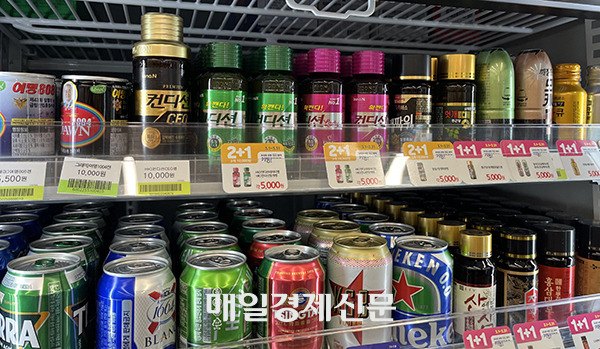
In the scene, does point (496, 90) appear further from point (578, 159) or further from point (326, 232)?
point (326, 232)

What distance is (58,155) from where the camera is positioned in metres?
0.92

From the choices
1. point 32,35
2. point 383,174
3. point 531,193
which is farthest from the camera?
point 531,193

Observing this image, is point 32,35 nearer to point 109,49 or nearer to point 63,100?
point 109,49

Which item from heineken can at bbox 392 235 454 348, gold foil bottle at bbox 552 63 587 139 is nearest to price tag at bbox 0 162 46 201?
heineken can at bbox 392 235 454 348

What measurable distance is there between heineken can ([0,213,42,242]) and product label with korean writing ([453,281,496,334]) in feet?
3.54

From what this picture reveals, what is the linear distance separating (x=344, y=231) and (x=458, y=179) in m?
0.30

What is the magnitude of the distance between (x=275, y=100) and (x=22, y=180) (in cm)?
53

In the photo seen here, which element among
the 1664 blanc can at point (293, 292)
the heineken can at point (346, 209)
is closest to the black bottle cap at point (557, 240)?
the heineken can at point (346, 209)

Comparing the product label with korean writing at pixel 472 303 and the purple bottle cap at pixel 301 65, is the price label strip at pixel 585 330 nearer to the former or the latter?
the product label with korean writing at pixel 472 303

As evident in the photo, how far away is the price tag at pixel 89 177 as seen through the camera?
0.84 meters

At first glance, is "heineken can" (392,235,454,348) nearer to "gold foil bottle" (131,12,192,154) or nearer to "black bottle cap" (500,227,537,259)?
"black bottle cap" (500,227,537,259)

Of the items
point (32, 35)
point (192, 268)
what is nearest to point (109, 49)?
point (32, 35)

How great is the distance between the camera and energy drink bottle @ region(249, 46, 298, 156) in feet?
3.37

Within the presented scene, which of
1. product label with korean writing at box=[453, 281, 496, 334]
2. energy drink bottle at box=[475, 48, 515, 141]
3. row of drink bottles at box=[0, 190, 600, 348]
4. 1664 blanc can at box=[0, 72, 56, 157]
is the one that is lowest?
product label with korean writing at box=[453, 281, 496, 334]
